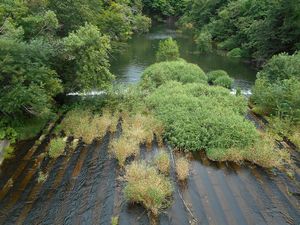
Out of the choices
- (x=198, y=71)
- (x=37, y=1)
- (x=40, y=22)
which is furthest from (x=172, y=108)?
(x=37, y=1)

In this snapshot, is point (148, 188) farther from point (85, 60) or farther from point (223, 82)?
point (223, 82)

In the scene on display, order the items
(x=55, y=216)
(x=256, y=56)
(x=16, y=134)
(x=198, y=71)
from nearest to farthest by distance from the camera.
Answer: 1. (x=55, y=216)
2. (x=16, y=134)
3. (x=198, y=71)
4. (x=256, y=56)

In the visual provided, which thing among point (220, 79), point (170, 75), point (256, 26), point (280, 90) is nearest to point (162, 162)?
point (280, 90)

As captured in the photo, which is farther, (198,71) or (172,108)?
(198,71)

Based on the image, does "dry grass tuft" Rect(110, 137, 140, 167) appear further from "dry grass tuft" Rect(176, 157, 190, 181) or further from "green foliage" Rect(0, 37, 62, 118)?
"green foliage" Rect(0, 37, 62, 118)

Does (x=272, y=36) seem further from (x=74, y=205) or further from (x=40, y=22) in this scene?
(x=74, y=205)

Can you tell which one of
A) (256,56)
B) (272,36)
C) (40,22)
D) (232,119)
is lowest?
(256,56)

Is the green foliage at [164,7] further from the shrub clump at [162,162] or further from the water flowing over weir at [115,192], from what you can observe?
the shrub clump at [162,162]
